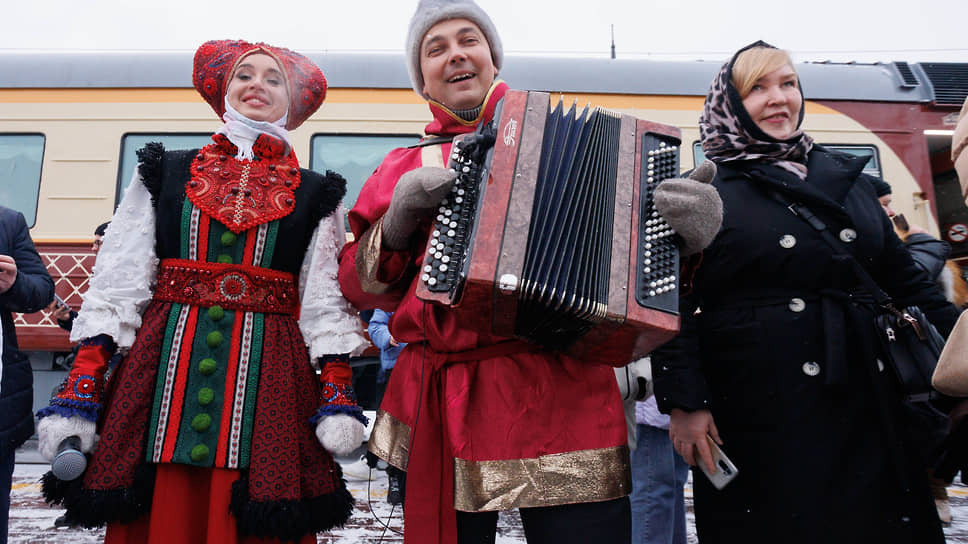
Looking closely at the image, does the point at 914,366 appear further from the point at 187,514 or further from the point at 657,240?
the point at 187,514

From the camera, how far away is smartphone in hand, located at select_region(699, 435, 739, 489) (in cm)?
150

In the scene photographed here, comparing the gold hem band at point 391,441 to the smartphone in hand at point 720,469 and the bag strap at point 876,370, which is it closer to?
the smartphone in hand at point 720,469

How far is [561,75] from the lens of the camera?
5.29 m

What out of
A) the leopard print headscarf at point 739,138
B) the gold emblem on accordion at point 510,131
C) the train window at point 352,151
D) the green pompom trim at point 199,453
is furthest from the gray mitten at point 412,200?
the train window at point 352,151

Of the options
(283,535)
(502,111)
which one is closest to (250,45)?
(502,111)

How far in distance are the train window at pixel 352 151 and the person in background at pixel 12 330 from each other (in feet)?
9.06

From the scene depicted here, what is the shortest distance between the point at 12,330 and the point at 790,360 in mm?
2525

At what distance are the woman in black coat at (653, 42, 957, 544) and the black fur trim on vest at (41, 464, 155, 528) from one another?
1.29m

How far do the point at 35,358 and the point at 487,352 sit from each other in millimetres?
4985

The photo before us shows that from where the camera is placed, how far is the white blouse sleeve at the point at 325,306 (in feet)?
5.51

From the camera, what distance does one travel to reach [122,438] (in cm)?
148

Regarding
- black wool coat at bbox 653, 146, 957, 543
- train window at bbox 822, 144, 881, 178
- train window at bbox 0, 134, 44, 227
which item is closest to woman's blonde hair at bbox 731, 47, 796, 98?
black wool coat at bbox 653, 146, 957, 543

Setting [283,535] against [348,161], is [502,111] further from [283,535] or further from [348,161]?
[348,161]

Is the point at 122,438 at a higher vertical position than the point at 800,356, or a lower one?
lower
